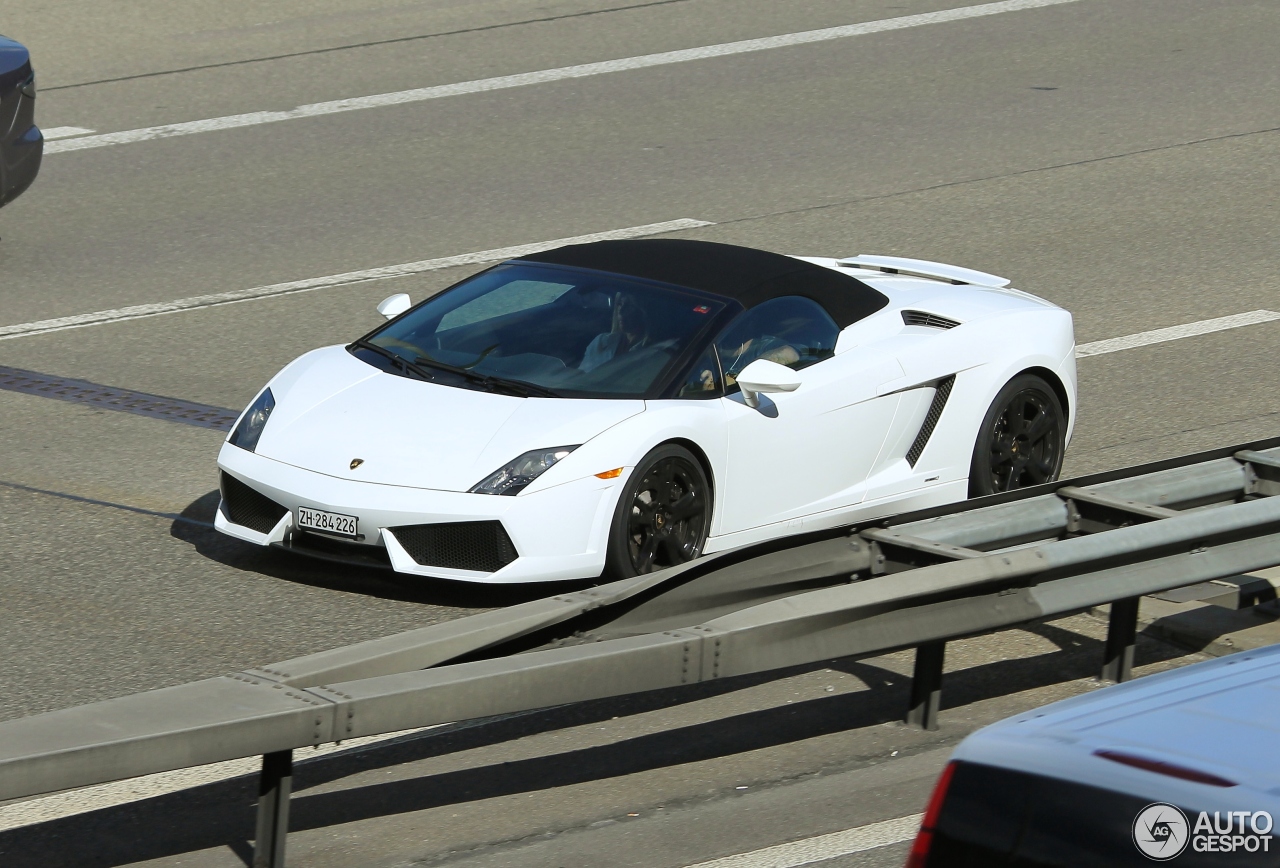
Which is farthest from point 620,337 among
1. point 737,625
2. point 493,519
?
point 737,625

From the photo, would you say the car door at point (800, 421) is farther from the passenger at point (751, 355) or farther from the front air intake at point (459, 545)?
the front air intake at point (459, 545)

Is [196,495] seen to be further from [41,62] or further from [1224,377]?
[41,62]

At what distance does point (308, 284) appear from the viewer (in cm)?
1197

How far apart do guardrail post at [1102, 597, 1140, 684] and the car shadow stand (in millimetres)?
2038

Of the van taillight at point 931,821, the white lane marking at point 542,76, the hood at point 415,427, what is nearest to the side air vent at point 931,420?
the hood at point 415,427

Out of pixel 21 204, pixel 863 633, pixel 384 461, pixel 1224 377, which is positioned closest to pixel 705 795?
pixel 863 633

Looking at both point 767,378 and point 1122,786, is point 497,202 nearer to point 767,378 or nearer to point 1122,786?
point 767,378

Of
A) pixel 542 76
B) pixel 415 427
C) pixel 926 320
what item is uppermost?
pixel 542 76

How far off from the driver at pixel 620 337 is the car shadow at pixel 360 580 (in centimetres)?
93

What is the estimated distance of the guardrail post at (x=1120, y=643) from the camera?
667cm

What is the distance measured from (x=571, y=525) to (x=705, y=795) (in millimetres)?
1609

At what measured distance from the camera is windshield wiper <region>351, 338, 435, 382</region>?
7910 millimetres

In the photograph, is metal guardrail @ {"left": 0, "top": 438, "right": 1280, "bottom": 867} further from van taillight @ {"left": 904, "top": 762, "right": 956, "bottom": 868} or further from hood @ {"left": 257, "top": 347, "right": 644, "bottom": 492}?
van taillight @ {"left": 904, "top": 762, "right": 956, "bottom": 868}

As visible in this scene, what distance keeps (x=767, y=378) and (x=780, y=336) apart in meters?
0.55
